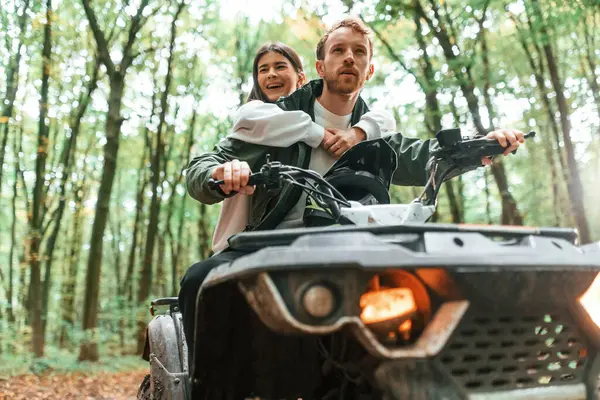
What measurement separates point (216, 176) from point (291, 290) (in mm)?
1022

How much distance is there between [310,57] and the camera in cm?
1772

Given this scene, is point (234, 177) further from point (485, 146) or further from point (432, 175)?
point (485, 146)

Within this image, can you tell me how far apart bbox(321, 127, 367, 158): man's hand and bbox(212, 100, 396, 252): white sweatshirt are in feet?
0.16

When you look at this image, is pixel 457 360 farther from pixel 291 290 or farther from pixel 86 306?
pixel 86 306

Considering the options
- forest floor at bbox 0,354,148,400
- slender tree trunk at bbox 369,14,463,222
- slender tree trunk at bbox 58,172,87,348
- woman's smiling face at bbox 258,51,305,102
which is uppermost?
slender tree trunk at bbox 369,14,463,222

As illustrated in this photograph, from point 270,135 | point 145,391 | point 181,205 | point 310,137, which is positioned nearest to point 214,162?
point 270,135

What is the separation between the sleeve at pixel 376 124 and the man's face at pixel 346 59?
0.60 ft

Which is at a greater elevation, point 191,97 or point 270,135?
point 191,97

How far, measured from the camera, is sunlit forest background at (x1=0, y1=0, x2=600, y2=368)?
34.5ft

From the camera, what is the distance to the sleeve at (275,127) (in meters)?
2.93

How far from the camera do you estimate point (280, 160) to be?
3035 mm

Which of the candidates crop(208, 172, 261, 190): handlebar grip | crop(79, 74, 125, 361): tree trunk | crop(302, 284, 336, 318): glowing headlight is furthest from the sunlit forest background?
crop(302, 284, 336, 318): glowing headlight

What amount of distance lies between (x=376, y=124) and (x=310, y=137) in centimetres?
44

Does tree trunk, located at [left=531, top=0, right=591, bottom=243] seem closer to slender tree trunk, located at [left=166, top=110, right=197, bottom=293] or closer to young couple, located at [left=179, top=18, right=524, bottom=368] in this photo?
young couple, located at [left=179, top=18, right=524, bottom=368]
